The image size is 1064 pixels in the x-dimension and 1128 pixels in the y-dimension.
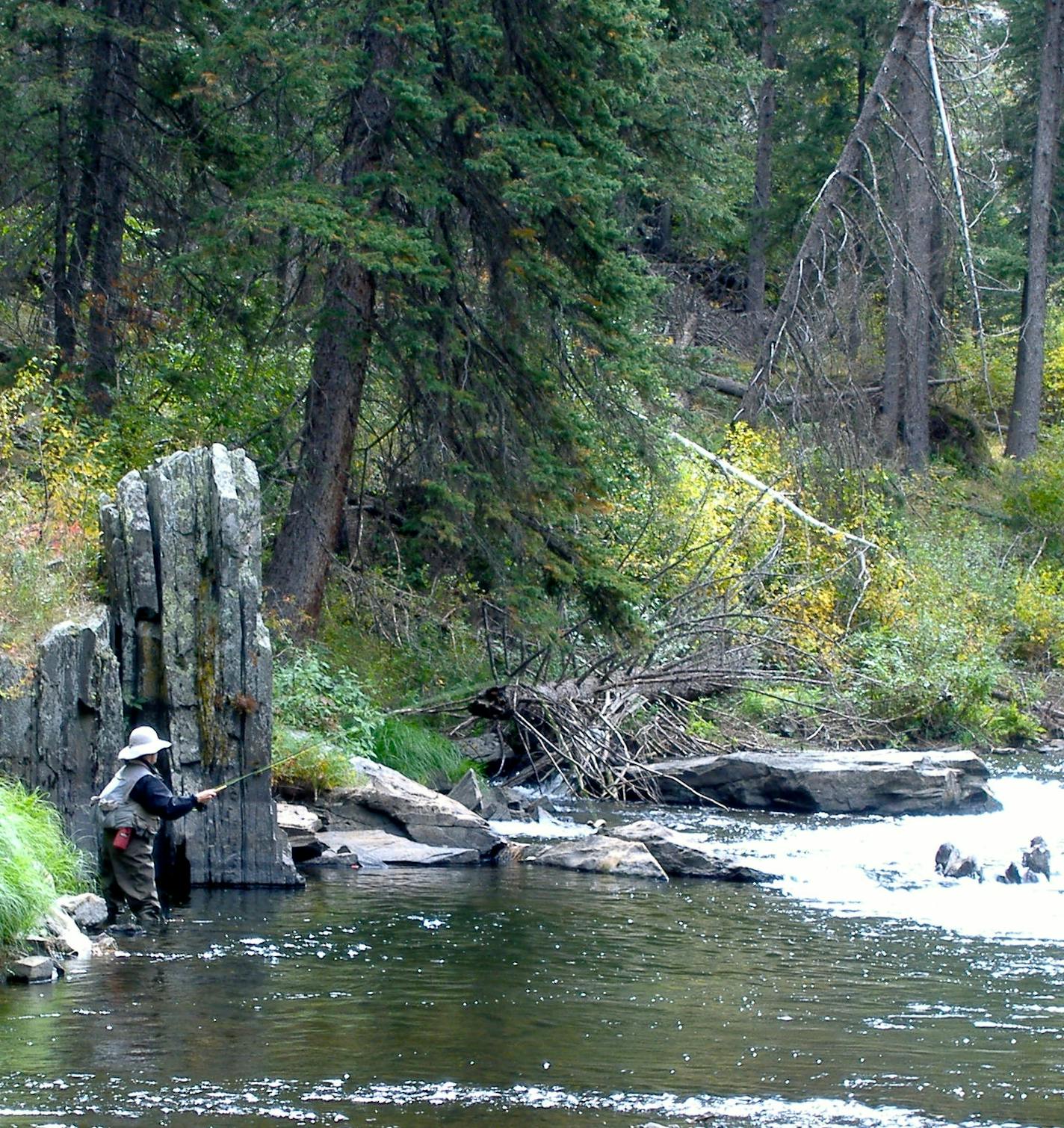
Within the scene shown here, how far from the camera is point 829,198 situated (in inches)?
924

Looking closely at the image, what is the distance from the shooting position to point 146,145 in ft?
65.8

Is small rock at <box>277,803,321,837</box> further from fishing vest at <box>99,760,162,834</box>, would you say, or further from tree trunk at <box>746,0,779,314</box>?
tree trunk at <box>746,0,779,314</box>

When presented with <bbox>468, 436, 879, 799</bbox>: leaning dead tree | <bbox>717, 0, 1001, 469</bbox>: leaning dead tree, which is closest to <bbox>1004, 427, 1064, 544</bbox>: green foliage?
<bbox>717, 0, 1001, 469</bbox>: leaning dead tree

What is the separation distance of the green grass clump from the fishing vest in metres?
0.36

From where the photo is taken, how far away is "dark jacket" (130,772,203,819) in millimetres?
11469

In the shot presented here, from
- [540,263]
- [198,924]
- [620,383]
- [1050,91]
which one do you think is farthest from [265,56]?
[1050,91]

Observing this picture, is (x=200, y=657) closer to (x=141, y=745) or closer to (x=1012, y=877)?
(x=141, y=745)

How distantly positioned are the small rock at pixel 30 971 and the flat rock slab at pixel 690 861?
6.27m

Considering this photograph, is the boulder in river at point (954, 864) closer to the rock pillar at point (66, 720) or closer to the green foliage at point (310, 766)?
the green foliage at point (310, 766)

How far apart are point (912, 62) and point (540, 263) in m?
8.02

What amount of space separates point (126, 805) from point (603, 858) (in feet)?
14.8

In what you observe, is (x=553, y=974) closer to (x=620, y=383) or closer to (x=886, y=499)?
(x=620, y=383)

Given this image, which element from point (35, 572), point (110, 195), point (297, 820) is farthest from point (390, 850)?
point (110, 195)

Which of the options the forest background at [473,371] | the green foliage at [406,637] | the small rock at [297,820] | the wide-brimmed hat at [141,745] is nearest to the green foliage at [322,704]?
the forest background at [473,371]
